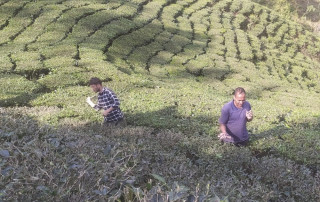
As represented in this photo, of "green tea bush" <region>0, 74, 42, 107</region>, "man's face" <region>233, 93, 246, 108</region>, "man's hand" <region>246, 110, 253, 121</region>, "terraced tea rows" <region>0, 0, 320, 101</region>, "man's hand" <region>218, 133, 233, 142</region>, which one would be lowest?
"terraced tea rows" <region>0, 0, 320, 101</region>

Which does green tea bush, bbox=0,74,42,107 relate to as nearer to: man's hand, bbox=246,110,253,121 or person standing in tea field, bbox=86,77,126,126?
person standing in tea field, bbox=86,77,126,126

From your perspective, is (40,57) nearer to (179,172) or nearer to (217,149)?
(217,149)

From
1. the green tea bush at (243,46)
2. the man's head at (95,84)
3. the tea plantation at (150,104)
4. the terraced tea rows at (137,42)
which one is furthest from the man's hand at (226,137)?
the green tea bush at (243,46)

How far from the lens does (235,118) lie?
20.8 ft

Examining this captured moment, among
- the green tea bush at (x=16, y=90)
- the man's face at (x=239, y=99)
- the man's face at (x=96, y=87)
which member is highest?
the man's face at (x=239, y=99)

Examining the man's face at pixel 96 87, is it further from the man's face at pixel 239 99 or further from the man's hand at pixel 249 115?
the man's hand at pixel 249 115

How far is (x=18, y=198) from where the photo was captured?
2.31m

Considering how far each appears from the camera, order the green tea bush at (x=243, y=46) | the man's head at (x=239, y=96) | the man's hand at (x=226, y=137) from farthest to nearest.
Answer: the green tea bush at (x=243, y=46) < the man's hand at (x=226, y=137) < the man's head at (x=239, y=96)

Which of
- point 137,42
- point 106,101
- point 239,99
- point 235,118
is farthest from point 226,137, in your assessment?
point 137,42

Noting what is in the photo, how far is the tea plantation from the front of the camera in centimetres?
282

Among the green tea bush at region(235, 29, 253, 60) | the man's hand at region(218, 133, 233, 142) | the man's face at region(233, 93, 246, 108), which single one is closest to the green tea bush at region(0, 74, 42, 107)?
the man's hand at region(218, 133, 233, 142)

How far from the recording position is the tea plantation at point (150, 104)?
2.82 meters

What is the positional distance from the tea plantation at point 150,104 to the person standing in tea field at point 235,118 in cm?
34

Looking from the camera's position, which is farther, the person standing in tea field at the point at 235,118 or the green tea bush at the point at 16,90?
the green tea bush at the point at 16,90
